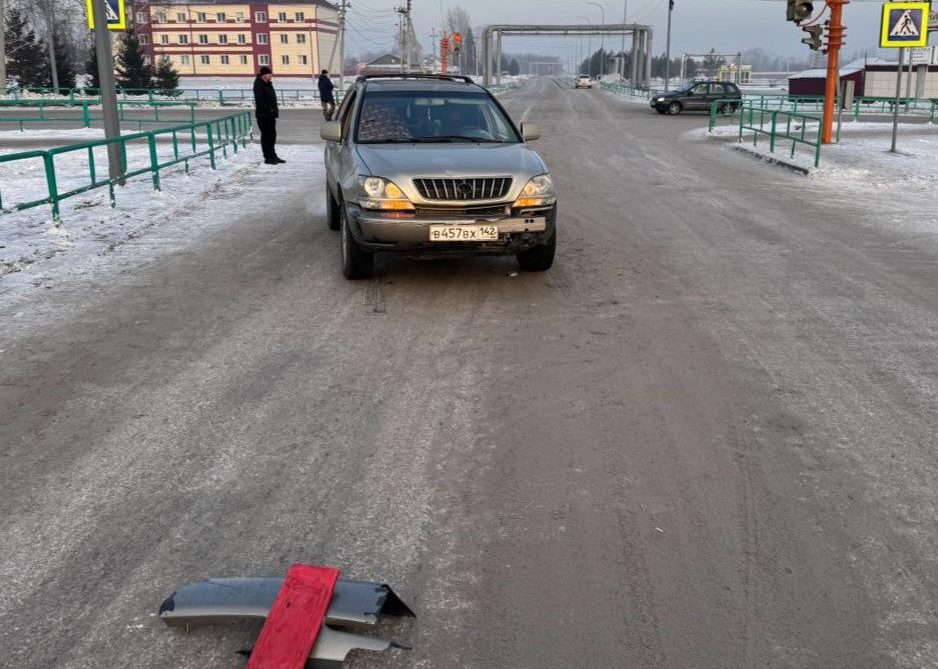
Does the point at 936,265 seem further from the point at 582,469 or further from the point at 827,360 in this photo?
the point at 582,469

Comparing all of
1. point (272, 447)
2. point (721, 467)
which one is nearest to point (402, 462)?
point (272, 447)

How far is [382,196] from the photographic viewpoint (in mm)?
6922

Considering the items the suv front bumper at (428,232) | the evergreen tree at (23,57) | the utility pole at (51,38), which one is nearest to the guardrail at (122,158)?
the suv front bumper at (428,232)

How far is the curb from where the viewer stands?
16233 mm

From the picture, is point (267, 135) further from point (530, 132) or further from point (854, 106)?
point (854, 106)

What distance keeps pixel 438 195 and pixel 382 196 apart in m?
0.45

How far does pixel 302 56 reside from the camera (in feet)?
349

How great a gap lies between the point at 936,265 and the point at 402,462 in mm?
6556

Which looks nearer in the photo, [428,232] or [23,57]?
[428,232]

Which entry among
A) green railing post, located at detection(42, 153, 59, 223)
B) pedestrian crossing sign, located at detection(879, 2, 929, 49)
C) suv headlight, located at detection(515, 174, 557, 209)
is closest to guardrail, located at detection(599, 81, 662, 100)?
pedestrian crossing sign, located at detection(879, 2, 929, 49)

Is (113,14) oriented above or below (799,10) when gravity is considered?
below

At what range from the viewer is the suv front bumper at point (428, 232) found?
6.88 metres

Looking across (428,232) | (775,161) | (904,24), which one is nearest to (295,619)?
(428,232)

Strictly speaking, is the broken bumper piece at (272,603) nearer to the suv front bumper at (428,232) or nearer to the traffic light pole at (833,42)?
the suv front bumper at (428,232)
